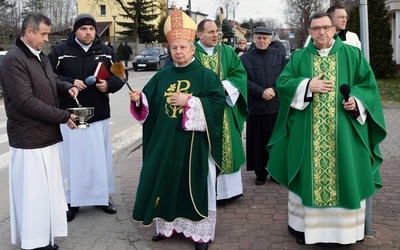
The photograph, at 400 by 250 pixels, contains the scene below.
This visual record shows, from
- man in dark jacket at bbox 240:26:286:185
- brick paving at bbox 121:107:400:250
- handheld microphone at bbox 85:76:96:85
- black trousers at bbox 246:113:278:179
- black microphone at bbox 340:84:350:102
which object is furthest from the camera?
black trousers at bbox 246:113:278:179

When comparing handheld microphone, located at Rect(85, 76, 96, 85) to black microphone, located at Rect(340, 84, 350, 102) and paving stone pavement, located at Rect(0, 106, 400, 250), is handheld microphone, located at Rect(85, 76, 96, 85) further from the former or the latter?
black microphone, located at Rect(340, 84, 350, 102)

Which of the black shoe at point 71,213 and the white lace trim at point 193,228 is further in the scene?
the black shoe at point 71,213

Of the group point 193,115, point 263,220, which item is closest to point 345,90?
point 193,115

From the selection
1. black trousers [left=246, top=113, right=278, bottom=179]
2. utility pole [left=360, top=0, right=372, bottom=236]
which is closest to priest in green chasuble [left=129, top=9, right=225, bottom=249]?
utility pole [left=360, top=0, right=372, bottom=236]

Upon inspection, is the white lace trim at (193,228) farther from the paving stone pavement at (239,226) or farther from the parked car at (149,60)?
the parked car at (149,60)

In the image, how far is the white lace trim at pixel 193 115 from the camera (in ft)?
14.4

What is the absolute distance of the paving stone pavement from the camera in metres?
4.75

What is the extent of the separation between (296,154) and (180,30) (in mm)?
1537

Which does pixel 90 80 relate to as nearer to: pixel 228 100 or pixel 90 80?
pixel 90 80

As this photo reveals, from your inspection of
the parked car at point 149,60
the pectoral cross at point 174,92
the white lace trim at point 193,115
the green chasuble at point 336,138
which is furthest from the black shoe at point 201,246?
the parked car at point 149,60

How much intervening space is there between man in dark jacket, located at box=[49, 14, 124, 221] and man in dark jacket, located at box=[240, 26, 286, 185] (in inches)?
79.9

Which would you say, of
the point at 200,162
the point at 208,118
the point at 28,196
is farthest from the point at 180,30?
the point at 28,196

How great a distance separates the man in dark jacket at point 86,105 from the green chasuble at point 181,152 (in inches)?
41.2

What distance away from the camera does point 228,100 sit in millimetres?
5754
